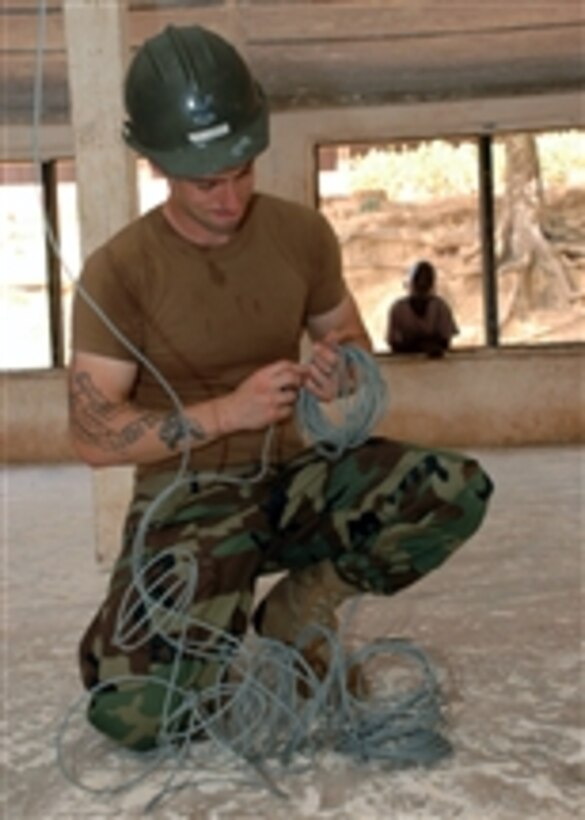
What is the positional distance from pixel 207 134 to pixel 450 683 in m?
1.25

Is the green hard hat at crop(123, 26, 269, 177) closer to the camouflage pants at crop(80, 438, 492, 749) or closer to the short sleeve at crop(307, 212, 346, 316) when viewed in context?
the short sleeve at crop(307, 212, 346, 316)

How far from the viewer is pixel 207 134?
2.31 m

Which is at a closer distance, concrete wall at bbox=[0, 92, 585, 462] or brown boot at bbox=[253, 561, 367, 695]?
brown boot at bbox=[253, 561, 367, 695]

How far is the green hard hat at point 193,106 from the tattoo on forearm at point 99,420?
1.46 ft

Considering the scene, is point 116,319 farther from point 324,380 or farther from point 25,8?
point 25,8

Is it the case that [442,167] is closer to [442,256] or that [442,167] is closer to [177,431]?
[442,256]

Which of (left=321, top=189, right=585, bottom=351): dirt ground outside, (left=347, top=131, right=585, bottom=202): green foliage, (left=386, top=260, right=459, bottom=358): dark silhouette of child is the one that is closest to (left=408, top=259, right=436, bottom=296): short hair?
(left=386, top=260, right=459, bottom=358): dark silhouette of child

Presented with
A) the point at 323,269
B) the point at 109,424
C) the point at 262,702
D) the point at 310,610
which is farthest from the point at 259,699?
the point at 323,269

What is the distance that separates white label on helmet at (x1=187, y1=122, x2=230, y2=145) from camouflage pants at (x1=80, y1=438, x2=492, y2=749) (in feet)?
2.23

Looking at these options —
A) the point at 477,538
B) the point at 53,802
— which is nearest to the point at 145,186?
the point at 477,538

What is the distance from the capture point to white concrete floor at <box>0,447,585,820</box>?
2.06 m

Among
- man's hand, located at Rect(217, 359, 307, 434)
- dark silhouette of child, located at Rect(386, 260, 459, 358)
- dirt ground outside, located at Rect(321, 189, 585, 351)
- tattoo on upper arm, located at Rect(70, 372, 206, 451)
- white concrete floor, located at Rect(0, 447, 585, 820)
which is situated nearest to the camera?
white concrete floor, located at Rect(0, 447, 585, 820)

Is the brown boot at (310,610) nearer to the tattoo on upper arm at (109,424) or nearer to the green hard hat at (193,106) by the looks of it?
the tattoo on upper arm at (109,424)

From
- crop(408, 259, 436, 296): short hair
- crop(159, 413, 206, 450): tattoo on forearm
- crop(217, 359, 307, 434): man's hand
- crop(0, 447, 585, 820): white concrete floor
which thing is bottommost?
crop(0, 447, 585, 820): white concrete floor
